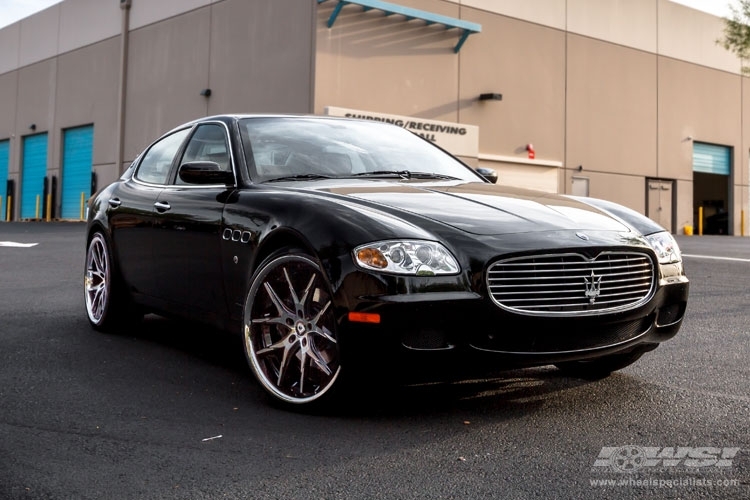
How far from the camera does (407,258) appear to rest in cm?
346

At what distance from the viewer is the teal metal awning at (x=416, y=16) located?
2109 cm

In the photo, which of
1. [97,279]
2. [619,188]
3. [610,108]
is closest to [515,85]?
[610,108]

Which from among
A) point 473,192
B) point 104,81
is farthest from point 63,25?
point 473,192

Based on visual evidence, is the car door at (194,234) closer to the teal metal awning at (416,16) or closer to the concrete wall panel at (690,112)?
the teal metal awning at (416,16)

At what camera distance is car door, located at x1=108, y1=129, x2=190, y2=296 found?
5.30 meters

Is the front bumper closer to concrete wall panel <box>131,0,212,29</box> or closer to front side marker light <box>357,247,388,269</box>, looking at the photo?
front side marker light <box>357,247,388,269</box>

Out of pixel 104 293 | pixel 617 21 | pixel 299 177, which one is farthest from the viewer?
pixel 617 21

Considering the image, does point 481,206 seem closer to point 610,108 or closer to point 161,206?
point 161,206

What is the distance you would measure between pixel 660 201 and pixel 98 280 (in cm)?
2609

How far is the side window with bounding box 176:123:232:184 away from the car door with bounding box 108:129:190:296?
0.19m

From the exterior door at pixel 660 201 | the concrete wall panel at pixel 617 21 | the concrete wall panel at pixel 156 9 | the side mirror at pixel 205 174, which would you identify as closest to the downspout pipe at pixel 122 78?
the concrete wall panel at pixel 156 9

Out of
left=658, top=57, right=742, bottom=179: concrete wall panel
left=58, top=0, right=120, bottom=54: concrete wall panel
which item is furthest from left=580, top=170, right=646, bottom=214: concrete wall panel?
left=58, top=0, right=120, bottom=54: concrete wall panel

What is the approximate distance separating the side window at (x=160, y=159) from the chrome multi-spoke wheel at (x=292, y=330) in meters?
1.74

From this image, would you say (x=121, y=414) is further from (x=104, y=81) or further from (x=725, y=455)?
(x=104, y=81)
